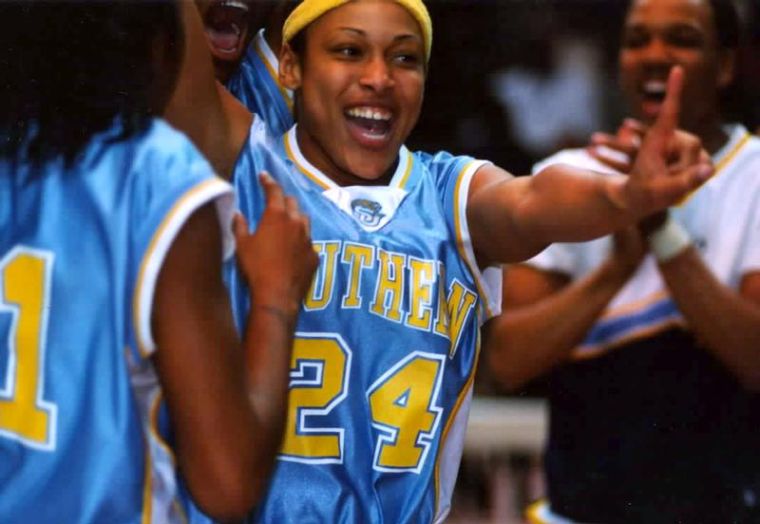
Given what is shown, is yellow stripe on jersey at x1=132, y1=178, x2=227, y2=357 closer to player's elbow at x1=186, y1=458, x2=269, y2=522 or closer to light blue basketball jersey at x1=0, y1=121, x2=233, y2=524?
light blue basketball jersey at x1=0, y1=121, x2=233, y2=524

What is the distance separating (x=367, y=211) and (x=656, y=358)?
659 millimetres

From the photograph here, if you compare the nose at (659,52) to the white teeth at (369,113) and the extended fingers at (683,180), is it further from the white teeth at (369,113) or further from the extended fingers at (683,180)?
the extended fingers at (683,180)

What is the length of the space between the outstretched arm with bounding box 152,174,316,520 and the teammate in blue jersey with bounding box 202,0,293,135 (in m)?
0.52

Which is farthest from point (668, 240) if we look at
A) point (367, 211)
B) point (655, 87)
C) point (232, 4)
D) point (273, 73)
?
point (232, 4)

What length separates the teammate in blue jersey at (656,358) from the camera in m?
2.36

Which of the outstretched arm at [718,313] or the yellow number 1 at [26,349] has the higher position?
the yellow number 1 at [26,349]

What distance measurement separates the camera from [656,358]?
2385 millimetres

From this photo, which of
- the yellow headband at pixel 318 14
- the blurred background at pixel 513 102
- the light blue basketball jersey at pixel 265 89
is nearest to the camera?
the yellow headband at pixel 318 14

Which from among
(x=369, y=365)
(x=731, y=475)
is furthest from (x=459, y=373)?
(x=731, y=475)

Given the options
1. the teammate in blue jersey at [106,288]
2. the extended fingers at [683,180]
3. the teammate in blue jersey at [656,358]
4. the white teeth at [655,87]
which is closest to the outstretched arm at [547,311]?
the teammate in blue jersey at [656,358]

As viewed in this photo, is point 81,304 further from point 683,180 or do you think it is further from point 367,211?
point 683,180

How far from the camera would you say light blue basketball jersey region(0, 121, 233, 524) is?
147cm

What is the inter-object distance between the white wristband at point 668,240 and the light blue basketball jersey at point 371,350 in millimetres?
451

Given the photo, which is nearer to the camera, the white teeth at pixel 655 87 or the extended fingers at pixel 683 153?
the extended fingers at pixel 683 153
